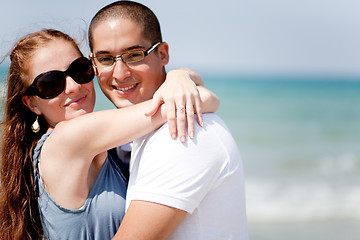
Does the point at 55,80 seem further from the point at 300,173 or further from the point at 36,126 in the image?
the point at 300,173

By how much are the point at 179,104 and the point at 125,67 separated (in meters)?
0.77

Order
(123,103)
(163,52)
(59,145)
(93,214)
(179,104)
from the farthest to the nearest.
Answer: (163,52) → (123,103) → (93,214) → (59,145) → (179,104)

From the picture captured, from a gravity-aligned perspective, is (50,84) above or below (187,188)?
above

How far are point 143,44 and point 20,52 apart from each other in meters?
0.83

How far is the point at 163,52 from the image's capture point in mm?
3217

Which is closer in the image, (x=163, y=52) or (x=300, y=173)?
(x=163, y=52)

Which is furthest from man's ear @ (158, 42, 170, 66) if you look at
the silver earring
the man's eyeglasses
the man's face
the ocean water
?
the ocean water

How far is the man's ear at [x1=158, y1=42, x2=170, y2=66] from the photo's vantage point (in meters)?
3.19

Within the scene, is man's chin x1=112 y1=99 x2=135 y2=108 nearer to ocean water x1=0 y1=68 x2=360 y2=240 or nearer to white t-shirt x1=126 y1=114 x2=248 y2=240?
white t-shirt x1=126 y1=114 x2=248 y2=240

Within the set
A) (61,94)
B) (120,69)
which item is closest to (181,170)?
(120,69)

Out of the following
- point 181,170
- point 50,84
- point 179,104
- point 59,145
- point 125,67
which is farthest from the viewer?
point 125,67

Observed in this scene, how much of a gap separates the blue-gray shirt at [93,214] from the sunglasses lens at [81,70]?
2.22 feet

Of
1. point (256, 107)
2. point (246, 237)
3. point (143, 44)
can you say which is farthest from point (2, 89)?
point (256, 107)

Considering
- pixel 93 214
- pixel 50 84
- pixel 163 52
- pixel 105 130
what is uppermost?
pixel 163 52
